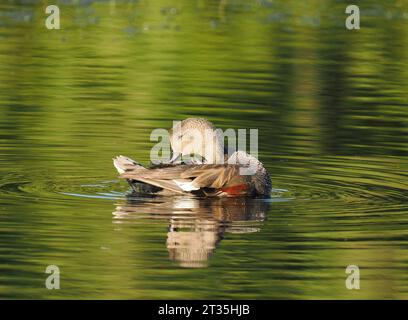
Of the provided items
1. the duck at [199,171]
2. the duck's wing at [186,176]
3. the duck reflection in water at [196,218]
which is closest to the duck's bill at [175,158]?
the duck at [199,171]

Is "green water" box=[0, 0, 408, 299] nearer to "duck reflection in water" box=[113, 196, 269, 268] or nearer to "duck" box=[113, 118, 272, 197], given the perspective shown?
A: "duck reflection in water" box=[113, 196, 269, 268]

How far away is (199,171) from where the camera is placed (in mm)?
12000

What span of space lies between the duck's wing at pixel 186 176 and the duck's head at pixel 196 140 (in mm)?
498

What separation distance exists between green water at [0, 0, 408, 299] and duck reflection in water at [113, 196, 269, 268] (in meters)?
0.02

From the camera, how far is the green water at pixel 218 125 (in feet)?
31.6

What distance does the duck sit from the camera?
11898 millimetres

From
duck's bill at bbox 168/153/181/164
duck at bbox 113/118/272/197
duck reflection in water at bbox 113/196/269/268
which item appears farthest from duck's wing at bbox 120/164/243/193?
duck's bill at bbox 168/153/181/164

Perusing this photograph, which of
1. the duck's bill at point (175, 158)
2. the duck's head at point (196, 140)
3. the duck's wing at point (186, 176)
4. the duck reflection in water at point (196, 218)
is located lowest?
the duck reflection in water at point (196, 218)

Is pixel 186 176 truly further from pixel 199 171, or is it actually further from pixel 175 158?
pixel 175 158

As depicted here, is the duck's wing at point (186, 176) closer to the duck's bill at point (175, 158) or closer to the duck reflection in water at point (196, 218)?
the duck reflection in water at point (196, 218)

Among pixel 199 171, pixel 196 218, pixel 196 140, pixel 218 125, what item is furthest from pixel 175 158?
pixel 218 125

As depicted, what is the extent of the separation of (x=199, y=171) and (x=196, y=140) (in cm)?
66

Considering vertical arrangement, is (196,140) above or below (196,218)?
above
